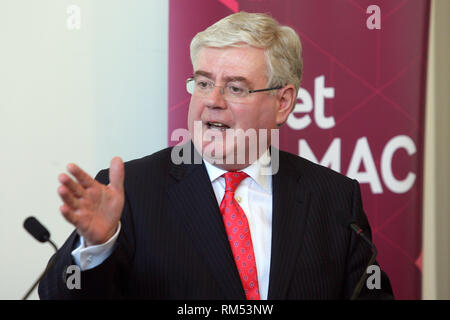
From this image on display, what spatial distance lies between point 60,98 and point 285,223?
1.40m

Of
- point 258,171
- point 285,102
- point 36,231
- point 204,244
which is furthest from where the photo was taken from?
point 285,102

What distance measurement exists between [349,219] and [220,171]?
2.01ft

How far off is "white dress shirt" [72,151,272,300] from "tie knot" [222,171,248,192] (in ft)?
0.07

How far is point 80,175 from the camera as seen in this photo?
1496 mm

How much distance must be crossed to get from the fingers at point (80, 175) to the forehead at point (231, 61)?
0.79 m

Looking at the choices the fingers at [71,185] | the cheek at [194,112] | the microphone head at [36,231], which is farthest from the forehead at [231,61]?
the microphone head at [36,231]

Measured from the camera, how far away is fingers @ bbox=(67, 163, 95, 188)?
1463mm

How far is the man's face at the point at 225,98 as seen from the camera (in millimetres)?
2115

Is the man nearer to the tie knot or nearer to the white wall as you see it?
the tie knot

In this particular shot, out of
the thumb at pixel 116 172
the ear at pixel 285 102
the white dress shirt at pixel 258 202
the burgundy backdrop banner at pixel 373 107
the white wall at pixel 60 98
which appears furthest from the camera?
the burgundy backdrop banner at pixel 373 107

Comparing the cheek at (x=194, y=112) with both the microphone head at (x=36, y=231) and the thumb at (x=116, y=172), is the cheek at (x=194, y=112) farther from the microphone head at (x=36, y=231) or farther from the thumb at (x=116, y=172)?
the microphone head at (x=36, y=231)

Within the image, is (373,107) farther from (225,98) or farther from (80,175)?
(80,175)

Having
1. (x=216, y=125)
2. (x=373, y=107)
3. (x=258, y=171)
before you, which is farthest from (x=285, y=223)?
(x=373, y=107)

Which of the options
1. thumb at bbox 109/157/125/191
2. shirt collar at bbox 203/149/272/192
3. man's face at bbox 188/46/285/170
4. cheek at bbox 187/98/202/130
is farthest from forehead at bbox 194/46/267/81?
thumb at bbox 109/157/125/191
